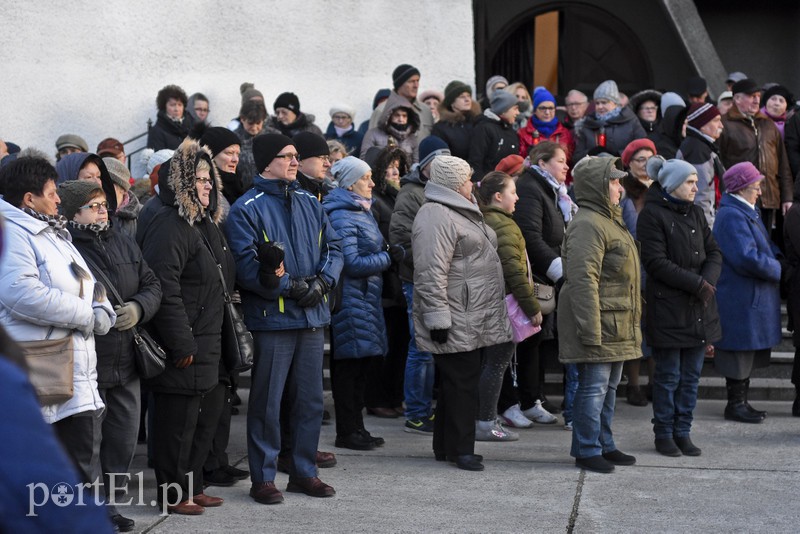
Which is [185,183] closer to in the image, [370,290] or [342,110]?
[370,290]

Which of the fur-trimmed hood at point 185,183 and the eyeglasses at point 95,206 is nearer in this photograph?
the eyeglasses at point 95,206

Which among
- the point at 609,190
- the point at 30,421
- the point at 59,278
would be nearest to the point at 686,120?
the point at 609,190

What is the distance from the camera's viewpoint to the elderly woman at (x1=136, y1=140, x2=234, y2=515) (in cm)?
566

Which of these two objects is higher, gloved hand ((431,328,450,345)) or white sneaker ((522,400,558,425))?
gloved hand ((431,328,450,345))

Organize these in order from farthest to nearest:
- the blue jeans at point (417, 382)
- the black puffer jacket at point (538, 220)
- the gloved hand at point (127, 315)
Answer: the black puffer jacket at point (538, 220) < the blue jeans at point (417, 382) < the gloved hand at point (127, 315)

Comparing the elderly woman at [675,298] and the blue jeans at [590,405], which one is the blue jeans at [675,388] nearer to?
the elderly woman at [675,298]

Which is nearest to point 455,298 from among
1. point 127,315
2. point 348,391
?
point 348,391

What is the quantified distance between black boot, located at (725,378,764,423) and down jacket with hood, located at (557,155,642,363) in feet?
5.78

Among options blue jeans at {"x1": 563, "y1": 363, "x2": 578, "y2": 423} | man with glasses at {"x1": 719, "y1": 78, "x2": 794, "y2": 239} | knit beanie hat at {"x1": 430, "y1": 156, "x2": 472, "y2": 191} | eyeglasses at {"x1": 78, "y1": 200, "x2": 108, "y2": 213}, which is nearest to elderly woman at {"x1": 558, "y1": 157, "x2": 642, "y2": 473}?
knit beanie hat at {"x1": 430, "y1": 156, "x2": 472, "y2": 191}

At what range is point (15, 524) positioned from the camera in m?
1.88

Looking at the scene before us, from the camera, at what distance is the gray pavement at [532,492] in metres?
5.69

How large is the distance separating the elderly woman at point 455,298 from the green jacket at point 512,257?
40 centimetres

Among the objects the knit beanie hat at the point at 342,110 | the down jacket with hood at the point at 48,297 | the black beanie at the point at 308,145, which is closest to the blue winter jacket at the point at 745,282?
the black beanie at the point at 308,145

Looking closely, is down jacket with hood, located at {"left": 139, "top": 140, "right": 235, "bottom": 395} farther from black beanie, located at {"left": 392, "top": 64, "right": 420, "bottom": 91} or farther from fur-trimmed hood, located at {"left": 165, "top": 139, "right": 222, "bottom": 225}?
black beanie, located at {"left": 392, "top": 64, "right": 420, "bottom": 91}
